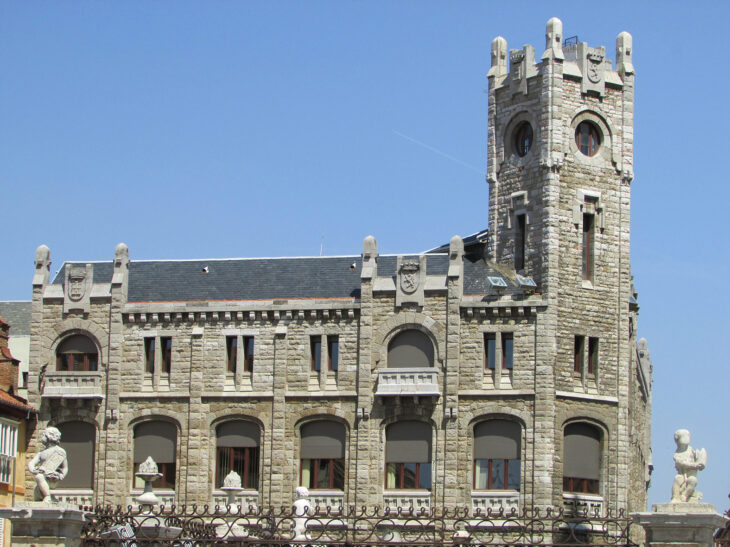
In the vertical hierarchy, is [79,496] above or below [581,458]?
below

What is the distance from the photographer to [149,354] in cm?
5881

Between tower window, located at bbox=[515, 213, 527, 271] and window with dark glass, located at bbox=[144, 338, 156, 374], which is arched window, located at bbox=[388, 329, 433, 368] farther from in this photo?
window with dark glass, located at bbox=[144, 338, 156, 374]

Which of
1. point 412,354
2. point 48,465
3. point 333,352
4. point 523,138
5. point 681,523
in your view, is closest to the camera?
point 681,523

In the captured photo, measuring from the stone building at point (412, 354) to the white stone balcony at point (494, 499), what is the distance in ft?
0.35

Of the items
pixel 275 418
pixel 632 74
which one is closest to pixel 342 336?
pixel 275 418

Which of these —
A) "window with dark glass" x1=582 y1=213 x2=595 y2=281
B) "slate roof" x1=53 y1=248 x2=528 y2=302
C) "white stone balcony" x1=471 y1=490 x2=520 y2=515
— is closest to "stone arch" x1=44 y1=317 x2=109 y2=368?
"slate roof" x1=53 y1=248 x2=528 y2=302

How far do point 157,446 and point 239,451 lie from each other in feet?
11.2

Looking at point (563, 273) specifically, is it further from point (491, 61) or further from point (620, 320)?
point (491, 61)

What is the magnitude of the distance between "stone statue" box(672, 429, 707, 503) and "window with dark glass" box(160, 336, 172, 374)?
32300mm

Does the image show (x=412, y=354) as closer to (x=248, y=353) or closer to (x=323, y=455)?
(x=323, y=455)

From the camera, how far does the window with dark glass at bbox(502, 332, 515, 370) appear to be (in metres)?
55.5

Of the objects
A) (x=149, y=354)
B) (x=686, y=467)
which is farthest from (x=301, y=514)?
(x=149, y=354)

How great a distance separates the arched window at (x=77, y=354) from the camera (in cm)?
5903

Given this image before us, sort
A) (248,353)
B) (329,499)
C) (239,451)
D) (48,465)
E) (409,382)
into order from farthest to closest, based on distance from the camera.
Answer: 1. (248,353)
2. (239,451)
3. (329,499)
4. (409,382)
5. (48,465)
